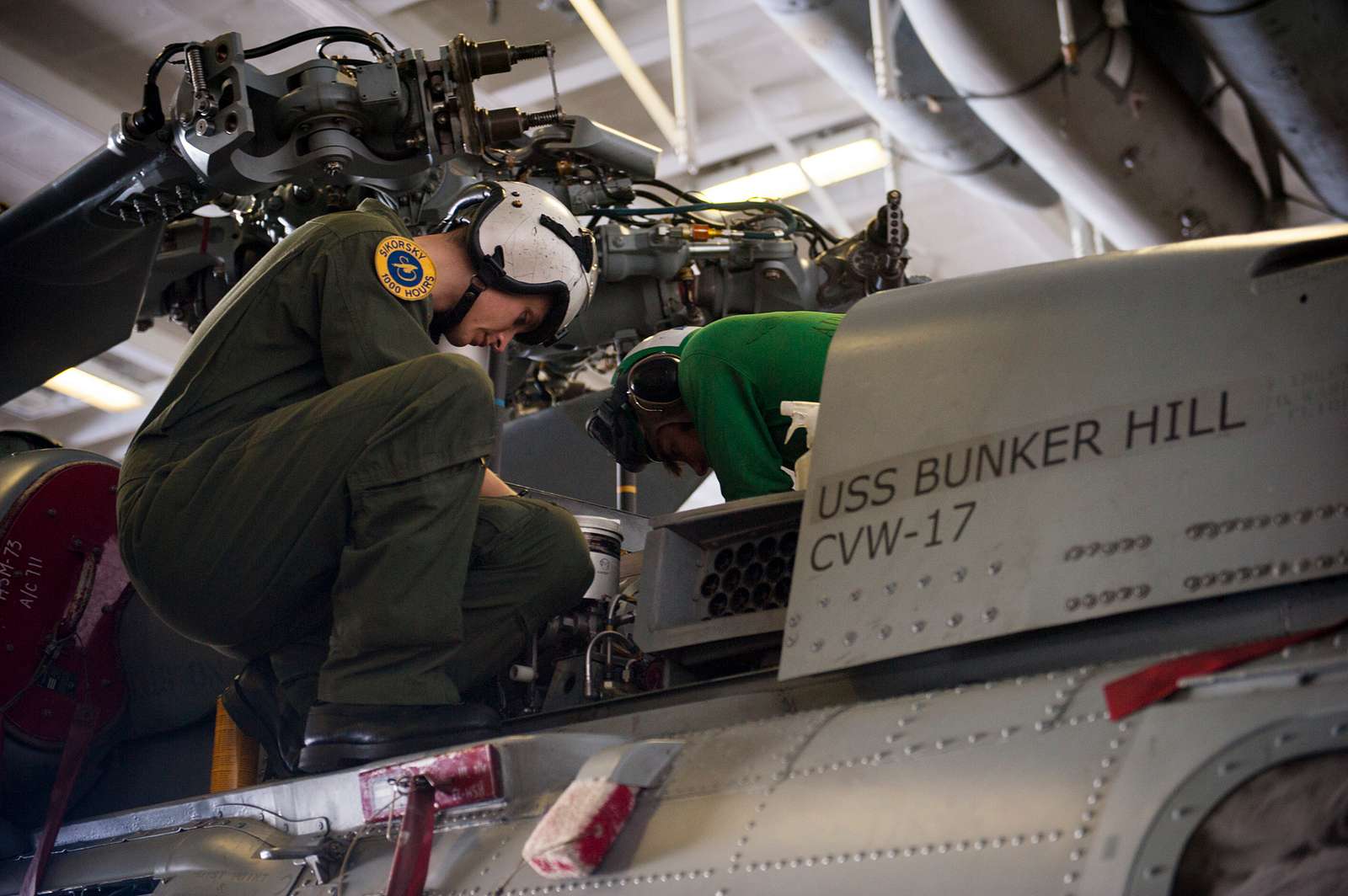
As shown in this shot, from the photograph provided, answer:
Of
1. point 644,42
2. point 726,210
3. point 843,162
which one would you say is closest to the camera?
point 726,210

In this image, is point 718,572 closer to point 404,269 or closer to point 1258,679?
point 404,269

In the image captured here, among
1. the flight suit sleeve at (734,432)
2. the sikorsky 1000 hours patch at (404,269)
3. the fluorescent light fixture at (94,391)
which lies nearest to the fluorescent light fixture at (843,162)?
the fluorescent light fixture at (94,391)

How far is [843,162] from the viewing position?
10.3 metres

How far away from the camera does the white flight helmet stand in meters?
3.42

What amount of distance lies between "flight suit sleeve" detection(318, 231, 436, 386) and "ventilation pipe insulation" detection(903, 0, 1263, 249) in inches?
146

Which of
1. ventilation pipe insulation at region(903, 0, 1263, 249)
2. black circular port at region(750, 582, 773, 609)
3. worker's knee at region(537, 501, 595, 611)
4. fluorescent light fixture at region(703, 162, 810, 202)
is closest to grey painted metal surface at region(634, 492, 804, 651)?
black circular port at region(750, 582, 773, 609)

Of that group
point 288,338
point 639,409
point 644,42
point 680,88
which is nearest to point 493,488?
point 288,338

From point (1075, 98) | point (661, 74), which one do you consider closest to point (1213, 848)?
point (1075, 98)

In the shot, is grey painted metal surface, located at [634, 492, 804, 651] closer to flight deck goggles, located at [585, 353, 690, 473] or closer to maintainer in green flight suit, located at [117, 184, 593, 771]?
maintainer in green flight suit, located at [117, 184, 593, 771]

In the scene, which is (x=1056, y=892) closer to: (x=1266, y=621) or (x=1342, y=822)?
(x=1342, y=822)

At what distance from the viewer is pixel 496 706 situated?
3170 millimetres

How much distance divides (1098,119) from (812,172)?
387 cm

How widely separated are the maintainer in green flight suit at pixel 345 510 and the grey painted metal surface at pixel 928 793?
36 centimetres

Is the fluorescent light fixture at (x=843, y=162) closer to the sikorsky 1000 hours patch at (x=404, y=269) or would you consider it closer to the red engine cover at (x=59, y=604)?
the red engine cover at (x=59, y=604)
